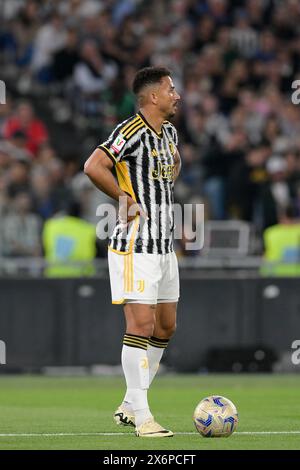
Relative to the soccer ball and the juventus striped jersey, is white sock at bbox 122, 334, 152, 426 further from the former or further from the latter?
the juventus striped jersey

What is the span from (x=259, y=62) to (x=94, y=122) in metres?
3.24

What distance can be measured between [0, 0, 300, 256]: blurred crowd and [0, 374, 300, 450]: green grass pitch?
354 cm

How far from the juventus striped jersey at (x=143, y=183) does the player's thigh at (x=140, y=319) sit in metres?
0.41

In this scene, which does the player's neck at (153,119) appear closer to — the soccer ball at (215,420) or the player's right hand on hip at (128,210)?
the player's right hand on hip at (128,210)

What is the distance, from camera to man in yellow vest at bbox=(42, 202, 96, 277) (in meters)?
18.7

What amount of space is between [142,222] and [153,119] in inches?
31.4

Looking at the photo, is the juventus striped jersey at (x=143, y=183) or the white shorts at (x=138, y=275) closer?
the white shorts at (x=138, y=275)

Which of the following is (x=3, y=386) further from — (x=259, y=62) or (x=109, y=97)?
(x=259, y=62)

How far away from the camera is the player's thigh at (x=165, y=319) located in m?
10.8

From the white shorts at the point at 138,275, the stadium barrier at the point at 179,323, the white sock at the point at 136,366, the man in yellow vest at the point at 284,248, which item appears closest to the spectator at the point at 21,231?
the stadium barrier at the point at 179,323

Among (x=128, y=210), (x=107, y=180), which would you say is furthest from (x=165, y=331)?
(x=107, y=180)

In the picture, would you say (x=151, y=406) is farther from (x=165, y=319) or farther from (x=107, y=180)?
(x=107, y=180)

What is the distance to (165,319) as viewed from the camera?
10.9 meters
